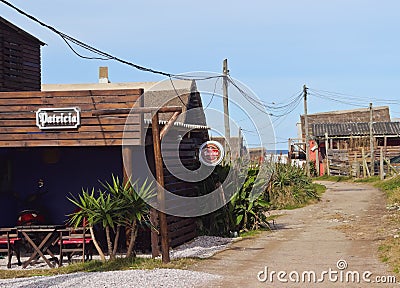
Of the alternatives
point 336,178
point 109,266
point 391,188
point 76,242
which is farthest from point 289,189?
point 336,178

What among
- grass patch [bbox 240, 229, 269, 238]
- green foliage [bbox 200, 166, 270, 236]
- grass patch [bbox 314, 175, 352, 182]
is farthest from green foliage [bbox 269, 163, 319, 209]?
grass patch [bbox 314, 175, 352, 182]

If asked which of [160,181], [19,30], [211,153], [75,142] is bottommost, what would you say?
[160,181]

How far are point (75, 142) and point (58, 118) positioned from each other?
23.2 inches

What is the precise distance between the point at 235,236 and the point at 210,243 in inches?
53.1

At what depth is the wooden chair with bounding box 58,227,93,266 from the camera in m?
12.9

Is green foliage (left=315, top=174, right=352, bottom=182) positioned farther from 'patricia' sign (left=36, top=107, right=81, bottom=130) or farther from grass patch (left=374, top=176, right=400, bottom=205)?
'patricia' sign (left=36, top=107, right=81, bottom=130)

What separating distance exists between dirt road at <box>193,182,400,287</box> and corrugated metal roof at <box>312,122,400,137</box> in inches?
1095

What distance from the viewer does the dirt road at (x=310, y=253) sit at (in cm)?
1025

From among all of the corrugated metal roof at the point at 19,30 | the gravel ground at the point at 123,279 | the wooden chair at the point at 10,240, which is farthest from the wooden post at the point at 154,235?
the corrugated metal roof at the point at 19,30

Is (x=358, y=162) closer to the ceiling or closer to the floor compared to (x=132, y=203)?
closer to the ceiling

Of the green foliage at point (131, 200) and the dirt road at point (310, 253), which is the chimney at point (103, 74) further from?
the green foliage at point (131, 200)

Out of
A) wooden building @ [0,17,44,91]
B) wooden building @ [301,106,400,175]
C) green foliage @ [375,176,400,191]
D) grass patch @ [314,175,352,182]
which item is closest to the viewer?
wooden building @ [0,17,44,91]

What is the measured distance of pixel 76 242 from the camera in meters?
13.0

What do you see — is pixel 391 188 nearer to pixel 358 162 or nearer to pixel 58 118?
pixel 358 162
